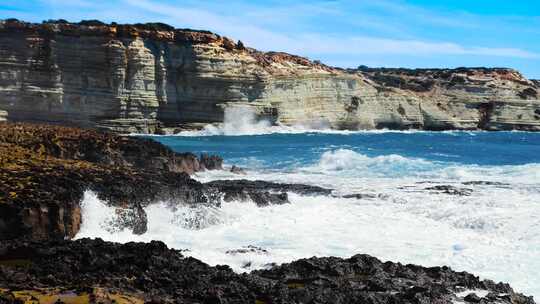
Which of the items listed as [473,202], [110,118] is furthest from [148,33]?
[473,202]

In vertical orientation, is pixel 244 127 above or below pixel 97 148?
below

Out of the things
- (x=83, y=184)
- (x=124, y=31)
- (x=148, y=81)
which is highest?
(x=124, y=31)

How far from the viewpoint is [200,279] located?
10.9m

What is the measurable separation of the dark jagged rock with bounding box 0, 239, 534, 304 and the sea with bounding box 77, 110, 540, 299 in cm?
157

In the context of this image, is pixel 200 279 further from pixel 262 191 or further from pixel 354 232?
pixel 262 191

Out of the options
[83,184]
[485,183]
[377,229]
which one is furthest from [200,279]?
[485,183]

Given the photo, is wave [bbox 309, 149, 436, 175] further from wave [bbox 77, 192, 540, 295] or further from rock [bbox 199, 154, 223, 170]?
wave [bbox 77, 192, 540, 295]

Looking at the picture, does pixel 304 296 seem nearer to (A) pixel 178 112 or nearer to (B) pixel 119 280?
(B) pixel 119 280

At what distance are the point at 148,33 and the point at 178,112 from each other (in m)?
7.64

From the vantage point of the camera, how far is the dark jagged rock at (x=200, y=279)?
10031 mm

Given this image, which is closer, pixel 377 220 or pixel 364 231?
pixel 364 231

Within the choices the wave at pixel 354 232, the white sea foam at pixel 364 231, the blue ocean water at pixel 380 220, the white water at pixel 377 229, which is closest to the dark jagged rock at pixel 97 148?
the blue ocean water at pixel 380 220

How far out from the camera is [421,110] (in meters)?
84.1

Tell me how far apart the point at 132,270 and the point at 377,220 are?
11199mm
